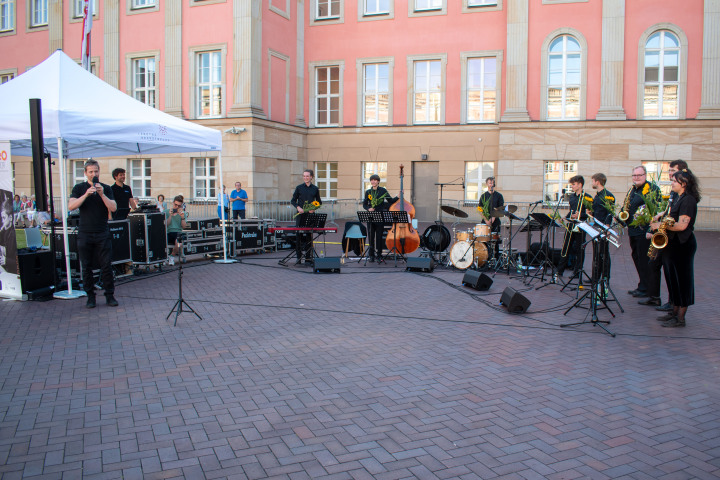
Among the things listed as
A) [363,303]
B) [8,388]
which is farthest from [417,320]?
[8,388]

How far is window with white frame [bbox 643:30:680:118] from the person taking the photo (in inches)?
920

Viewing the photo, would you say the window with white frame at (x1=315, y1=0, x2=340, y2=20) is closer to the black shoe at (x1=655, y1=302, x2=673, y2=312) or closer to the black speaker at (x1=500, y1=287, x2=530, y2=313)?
the black speaker at (x1=500, y1=287, x2=530, y2=313)

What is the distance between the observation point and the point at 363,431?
4.28 m

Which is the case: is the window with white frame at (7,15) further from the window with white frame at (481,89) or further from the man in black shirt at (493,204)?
the man in black shirt at (493,204)

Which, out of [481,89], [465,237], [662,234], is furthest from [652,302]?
[481,89]

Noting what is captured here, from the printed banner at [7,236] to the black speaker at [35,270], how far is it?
0.36ft

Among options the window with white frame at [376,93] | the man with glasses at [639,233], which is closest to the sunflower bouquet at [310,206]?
the man with glasses at [639,233]

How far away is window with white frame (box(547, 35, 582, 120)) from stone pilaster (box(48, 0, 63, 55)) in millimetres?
24342

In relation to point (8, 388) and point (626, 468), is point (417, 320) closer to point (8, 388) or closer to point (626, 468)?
point (626, 468)

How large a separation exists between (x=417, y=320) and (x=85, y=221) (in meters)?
5.12

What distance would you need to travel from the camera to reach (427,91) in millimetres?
26906

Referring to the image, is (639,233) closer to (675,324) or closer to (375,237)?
(675,324)

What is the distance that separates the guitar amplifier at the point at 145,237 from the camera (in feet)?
37.9

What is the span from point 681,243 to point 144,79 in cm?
2620
